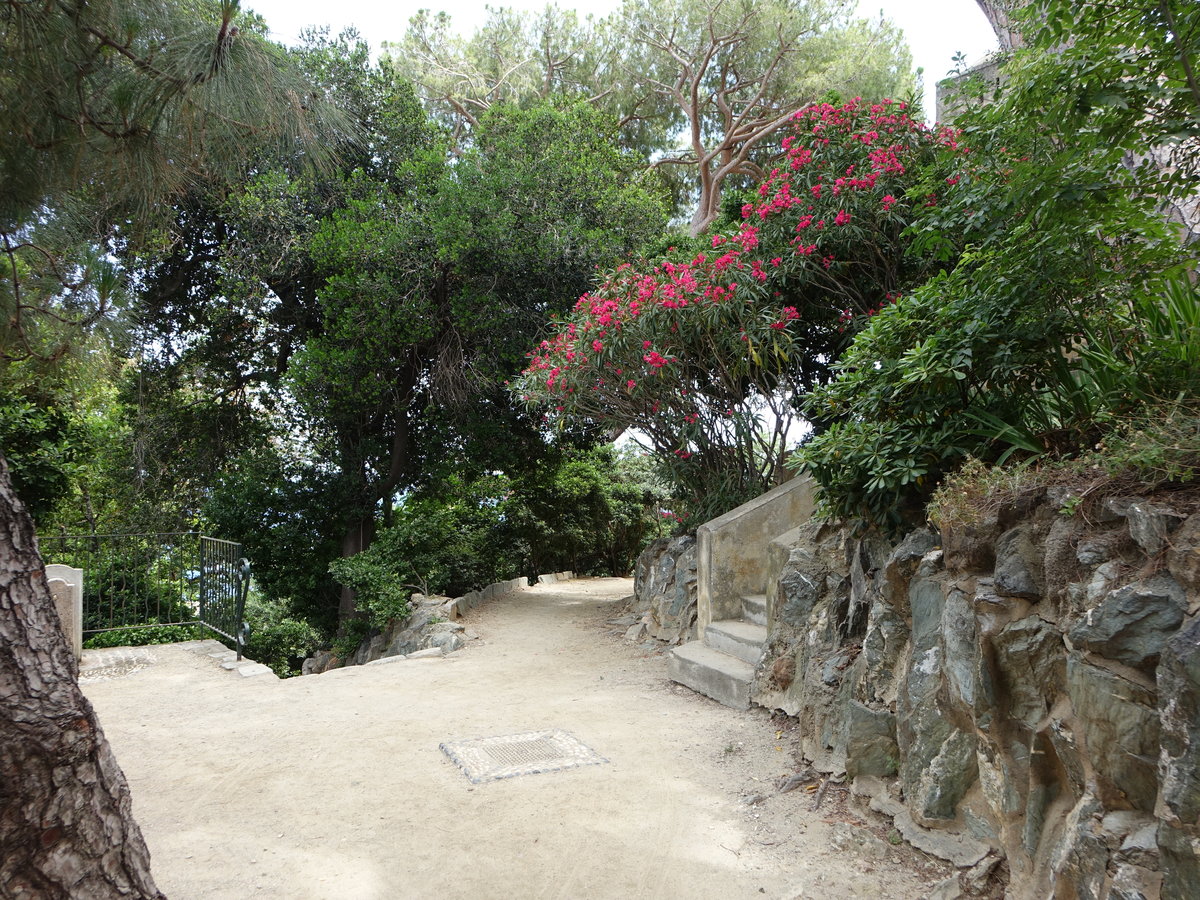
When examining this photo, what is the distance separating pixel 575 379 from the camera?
7.45m

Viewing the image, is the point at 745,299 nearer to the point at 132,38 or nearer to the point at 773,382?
the point at 773,382

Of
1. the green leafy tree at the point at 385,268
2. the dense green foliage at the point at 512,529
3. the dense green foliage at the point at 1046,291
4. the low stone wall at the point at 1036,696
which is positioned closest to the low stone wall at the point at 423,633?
the dense green foliage at the point at 512,529

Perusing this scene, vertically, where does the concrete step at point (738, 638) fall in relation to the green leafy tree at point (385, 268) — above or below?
below

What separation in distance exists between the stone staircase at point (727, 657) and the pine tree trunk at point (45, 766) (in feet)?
13.2

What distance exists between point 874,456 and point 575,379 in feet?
13.5

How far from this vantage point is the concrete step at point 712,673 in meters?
5.29

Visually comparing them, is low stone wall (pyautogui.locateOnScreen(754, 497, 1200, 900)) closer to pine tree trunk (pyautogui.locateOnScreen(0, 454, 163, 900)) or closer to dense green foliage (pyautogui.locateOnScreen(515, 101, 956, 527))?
pine tree trunk (pyautogui.locateOnScreen(0, 454, 163, 900))

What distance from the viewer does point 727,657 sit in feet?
19.4

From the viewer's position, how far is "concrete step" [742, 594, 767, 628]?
20.1 ft

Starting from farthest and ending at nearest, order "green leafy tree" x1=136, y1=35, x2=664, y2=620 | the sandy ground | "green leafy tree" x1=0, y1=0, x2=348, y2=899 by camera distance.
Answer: "green leafy tree" x1=136, y1=35, x2=664, y2=620, "green leafy tree" x1=0, y1=0, x2=348, y2=899, the sandy ground

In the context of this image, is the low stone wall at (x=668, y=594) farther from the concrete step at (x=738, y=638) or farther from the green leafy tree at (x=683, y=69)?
the green leafy tree at (x=683, y=69)

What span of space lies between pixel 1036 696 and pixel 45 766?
2936mm

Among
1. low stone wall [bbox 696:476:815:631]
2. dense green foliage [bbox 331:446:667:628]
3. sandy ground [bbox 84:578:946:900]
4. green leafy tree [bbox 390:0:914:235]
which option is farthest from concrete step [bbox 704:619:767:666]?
green leafy tree [bbox 390:0:914:235]

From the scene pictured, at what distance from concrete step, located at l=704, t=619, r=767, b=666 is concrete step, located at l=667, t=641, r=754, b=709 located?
0.05 m
